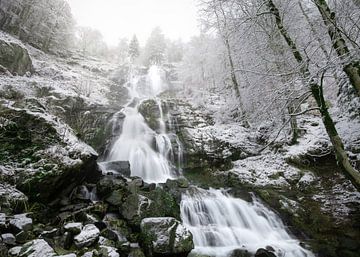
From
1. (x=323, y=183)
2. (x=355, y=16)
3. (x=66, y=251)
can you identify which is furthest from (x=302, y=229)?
(x=66, y=251)

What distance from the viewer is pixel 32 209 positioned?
18.5 ft

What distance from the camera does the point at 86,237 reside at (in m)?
4.78

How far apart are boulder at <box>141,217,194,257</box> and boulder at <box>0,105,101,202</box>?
9.54 feet

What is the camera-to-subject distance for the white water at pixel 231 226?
21.4ft

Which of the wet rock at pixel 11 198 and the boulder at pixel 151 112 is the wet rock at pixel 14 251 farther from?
the boulder at pixel 151 112

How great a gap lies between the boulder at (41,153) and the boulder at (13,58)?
8.31 metres

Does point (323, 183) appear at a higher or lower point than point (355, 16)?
lower

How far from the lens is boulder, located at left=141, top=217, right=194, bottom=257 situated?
5141mm

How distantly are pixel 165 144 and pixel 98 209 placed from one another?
23.0 ft

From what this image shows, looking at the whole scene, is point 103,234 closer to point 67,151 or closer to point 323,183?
point 67,151

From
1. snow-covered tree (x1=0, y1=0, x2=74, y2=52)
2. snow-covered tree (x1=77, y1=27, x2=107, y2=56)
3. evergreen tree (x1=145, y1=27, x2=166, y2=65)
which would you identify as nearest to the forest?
snow-covered tree (x1=0, y1=0, x2=74, y2=52)

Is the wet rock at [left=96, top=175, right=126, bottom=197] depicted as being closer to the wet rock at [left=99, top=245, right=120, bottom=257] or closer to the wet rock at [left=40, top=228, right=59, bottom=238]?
the wet rock at [left=40, top=228, right=59, bottom=238]

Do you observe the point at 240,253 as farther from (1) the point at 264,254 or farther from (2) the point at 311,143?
(2) the point at 311,143

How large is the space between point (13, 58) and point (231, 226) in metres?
15.2
